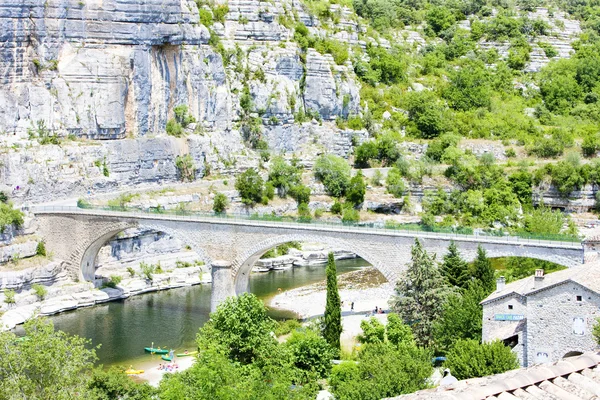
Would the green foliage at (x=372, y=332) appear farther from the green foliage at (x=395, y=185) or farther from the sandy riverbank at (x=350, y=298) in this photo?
the green foliage at (x=395, y=185)

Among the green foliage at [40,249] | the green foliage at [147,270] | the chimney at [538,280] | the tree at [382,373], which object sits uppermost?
the chimney at [538,280]

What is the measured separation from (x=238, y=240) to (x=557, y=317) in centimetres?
2053

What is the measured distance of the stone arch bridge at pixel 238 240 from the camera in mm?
41938

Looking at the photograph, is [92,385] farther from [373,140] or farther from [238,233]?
[373,140]

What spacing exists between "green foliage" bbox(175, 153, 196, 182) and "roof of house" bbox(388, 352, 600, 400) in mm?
52041

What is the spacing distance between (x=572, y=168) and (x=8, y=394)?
1946 inches

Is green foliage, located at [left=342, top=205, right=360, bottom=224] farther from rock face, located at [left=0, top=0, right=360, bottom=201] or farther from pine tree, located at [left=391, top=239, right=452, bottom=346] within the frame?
pine tree, located at [left=391, top=239, right=452, bottom=346]

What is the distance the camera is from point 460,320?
1395 inches

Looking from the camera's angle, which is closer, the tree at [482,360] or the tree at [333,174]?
the tree at [482,360]

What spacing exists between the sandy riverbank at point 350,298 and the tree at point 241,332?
6755 millimetres

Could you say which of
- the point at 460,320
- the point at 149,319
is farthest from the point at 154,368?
the point at 460,320

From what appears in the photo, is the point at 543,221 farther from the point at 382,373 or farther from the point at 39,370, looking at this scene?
the point at 39,370

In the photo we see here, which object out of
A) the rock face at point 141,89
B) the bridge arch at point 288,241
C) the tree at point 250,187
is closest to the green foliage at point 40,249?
the rock face at point 141,89

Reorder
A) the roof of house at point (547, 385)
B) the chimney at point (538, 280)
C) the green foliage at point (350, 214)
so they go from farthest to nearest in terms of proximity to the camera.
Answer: the green foliage at point (350, 214) < the chimney at point (538, 280) < the roof of house at point (547, 385)
